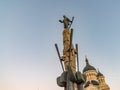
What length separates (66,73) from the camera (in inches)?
277

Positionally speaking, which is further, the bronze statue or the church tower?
the church tower

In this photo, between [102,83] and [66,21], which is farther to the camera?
[102,83]

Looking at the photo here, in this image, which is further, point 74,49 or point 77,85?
point 74,49

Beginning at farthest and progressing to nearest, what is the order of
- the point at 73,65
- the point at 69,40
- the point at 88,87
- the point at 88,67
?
the point at 88,67 < the point at 88,87 < the point at 69,40 < the point at 73,65

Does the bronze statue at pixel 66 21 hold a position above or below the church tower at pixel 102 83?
below

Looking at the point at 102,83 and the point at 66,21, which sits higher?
the point at 102,83

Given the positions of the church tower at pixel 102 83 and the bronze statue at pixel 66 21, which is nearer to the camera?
the bronze statue at pixel 66 21

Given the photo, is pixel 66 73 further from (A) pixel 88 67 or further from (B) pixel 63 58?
(A) pixel 88 67

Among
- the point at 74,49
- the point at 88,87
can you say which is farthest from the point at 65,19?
the point at 88,87

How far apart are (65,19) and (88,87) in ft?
129

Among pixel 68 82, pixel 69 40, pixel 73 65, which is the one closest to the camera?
pixel 68 82

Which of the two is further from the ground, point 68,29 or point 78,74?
point 68,29

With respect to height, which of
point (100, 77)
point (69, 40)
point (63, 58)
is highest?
point (100, 77)

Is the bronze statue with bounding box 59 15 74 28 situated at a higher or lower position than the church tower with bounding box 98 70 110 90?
lower
